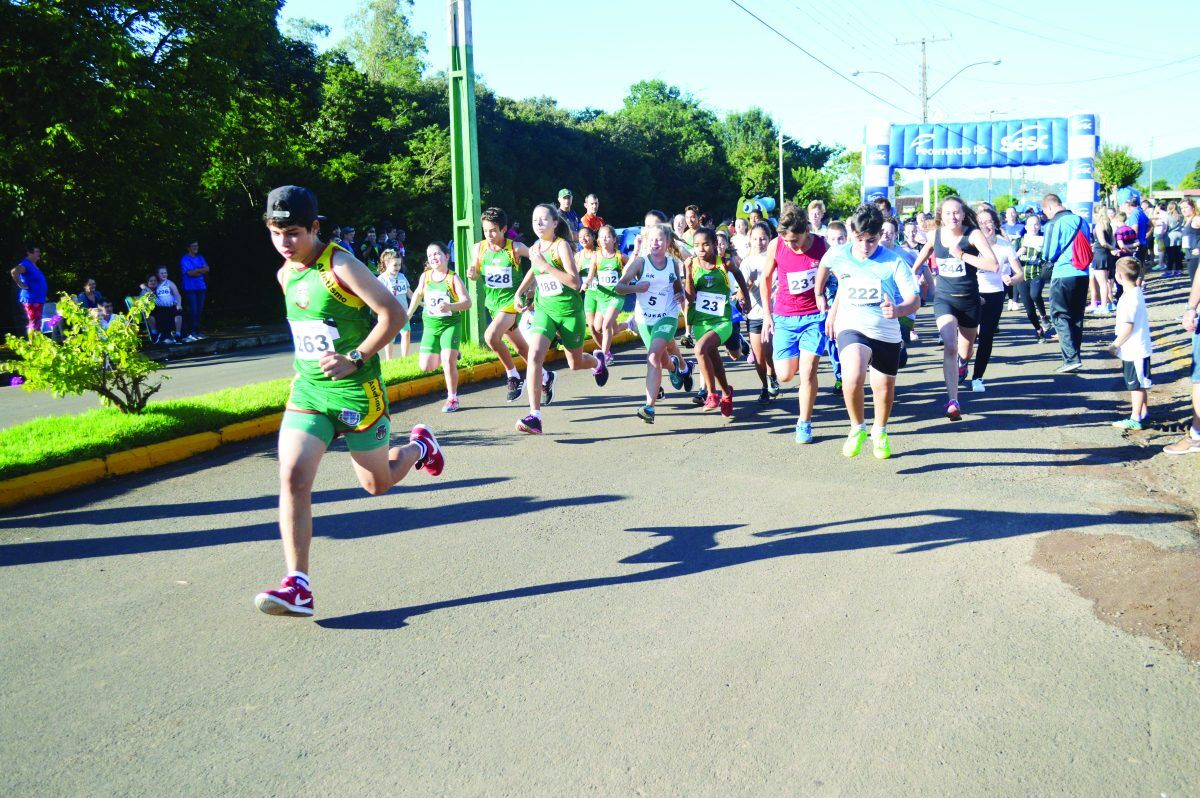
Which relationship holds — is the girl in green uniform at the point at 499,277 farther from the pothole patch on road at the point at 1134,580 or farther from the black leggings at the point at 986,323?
the pothole patch on road at the point at 1134,580

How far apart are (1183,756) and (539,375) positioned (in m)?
6.32

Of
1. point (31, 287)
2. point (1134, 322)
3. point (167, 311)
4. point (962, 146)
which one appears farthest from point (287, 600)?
point (962, 146)

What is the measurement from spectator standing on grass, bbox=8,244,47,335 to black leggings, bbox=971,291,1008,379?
530 inches

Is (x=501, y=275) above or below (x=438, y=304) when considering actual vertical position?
above

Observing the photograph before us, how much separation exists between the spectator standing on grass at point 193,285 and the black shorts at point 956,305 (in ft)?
47.4

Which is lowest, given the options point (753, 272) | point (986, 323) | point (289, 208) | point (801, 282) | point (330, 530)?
point (330, 530)

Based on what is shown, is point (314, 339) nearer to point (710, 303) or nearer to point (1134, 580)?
point (1134, 580)

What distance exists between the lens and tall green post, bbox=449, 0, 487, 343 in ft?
43.3

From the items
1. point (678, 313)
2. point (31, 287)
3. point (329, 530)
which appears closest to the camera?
point (329, 530)

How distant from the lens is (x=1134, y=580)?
16.0 feet

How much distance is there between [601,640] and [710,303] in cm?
560

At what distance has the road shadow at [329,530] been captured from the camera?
580 cm

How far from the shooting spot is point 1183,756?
10.7 feet

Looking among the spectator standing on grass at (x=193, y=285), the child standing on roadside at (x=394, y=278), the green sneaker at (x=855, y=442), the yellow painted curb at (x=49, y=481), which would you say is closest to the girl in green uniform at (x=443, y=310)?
the child standing on roadside at (x=394, y=278)
